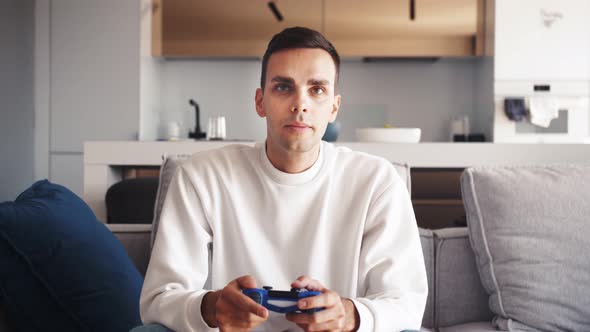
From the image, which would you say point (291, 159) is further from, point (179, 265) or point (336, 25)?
point (336, 25)

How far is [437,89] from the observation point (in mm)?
4652

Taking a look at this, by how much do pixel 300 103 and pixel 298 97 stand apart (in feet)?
0.06

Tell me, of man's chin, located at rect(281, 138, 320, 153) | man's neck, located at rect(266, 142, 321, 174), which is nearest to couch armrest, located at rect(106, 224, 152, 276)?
man's neck, located at rect(266, 142, 321, 174)

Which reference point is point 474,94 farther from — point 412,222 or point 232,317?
point 232,317

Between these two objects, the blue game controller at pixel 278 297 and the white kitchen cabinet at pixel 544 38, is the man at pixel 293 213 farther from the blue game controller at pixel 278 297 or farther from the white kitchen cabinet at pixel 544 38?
the white kitchen cabinet at pixel 544 38

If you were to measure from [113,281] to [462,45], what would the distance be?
348 centimetres

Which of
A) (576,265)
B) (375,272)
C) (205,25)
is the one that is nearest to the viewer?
(375,272)

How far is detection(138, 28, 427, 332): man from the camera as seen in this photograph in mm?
1276

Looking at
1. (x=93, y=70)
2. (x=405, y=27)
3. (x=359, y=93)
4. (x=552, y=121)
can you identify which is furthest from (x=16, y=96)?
(x=552, y=121)

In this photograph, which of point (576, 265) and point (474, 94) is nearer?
point (576, 265)

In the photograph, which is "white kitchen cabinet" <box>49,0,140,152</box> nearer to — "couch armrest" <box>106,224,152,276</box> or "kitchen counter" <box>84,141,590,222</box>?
"kitchen counter" <box>84,141,590,222</box>

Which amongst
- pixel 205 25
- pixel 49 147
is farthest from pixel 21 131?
pixel 205 25

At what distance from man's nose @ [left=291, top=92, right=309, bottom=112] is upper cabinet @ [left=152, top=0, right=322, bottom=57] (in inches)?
125

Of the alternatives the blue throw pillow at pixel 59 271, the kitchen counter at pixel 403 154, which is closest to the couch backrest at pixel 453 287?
the blue throw pillow at pixel 59 271
